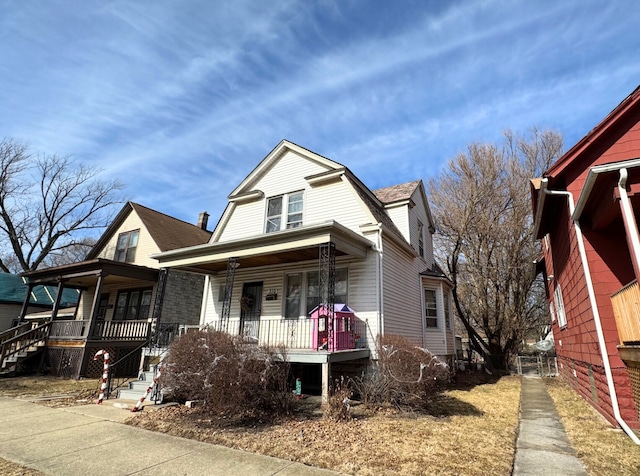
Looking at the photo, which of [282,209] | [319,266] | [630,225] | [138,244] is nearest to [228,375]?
[319,266]

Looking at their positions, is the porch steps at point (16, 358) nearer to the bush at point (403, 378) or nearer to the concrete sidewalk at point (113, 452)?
the concrete sidewalk at point (113, 452)

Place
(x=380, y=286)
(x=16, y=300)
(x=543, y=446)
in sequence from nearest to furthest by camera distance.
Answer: (x=543, y=446) < (x=380, y=286) < (x=16, y=300)

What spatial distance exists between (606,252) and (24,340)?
71.5ft

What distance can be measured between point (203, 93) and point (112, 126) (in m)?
4.11

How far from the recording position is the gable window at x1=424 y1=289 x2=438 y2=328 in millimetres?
14031

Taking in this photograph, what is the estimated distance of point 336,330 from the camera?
8.86m

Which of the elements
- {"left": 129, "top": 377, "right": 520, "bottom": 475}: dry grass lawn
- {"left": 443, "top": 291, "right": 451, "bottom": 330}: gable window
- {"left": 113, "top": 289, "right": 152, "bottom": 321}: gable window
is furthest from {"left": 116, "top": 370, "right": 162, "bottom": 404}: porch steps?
{"left": 443, "top": 291, "right": 451, "bottom": 330}: gable window

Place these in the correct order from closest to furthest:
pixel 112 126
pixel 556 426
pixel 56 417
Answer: pixel 556 426 < pixel 56 417 < pixel 112 126

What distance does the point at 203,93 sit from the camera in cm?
1082

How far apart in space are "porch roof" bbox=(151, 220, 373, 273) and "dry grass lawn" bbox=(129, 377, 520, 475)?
422 cm

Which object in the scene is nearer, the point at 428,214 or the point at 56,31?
the point at 56,31

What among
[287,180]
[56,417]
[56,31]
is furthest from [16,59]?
[56,417]

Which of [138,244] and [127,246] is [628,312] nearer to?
[138,244]

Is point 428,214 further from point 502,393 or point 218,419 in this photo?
point 218,419
